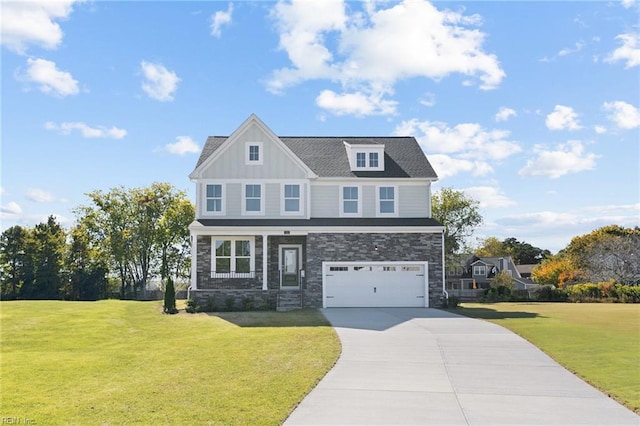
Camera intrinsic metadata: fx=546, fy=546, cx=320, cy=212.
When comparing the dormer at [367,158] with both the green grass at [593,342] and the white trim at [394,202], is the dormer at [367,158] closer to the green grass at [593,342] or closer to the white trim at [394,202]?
the white trim at [394,202]

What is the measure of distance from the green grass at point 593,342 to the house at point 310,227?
393cm

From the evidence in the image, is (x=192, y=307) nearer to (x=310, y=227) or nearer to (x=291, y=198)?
(x=310, y=227)

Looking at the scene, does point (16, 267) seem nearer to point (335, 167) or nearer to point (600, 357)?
point (335, 167)

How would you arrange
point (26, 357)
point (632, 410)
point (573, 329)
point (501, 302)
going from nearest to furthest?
point (632, 410), point (26, 357), point (573, 329), point (501, 302)

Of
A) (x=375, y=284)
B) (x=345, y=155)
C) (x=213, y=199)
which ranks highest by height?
(x=345, y=155)

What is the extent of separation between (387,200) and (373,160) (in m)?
2.35

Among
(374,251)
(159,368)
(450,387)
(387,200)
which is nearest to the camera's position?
(450,387)

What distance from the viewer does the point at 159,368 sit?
1112cm

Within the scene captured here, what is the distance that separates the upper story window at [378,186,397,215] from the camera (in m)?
27.6

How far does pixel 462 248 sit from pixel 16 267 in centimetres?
3504

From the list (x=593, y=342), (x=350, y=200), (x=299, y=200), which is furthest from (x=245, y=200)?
(x=593, y=342)

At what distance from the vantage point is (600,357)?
12.6 meters

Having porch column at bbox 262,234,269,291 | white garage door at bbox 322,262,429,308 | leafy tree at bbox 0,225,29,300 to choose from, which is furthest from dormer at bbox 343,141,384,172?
leafy tree at bbox 0,225,29,300

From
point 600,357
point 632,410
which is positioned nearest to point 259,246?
point 600,357
